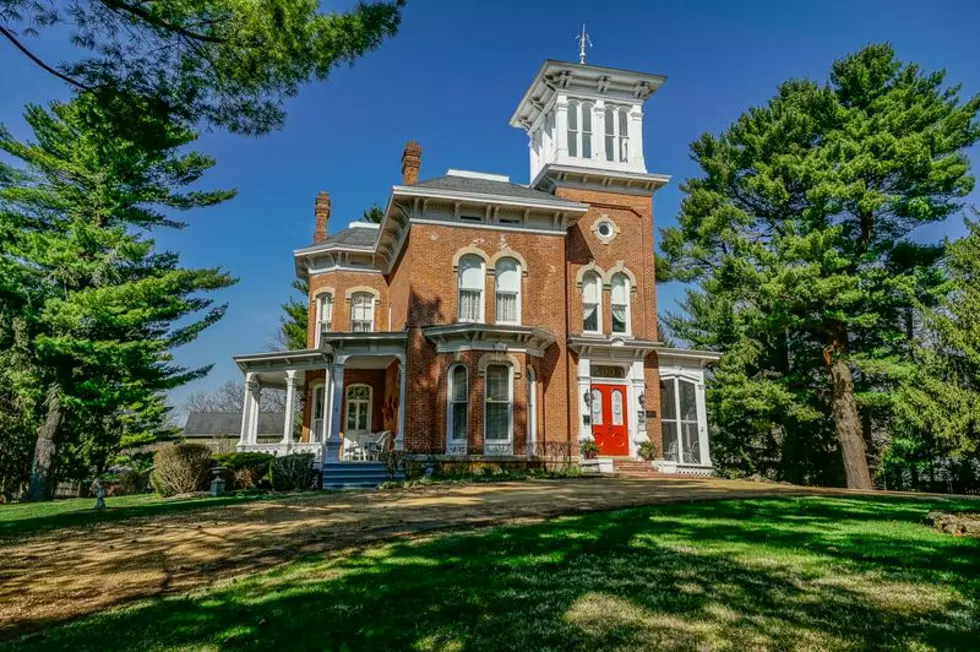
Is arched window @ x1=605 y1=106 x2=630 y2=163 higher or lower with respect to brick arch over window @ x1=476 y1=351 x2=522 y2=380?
higher

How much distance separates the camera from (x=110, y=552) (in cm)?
752

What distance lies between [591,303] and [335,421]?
893 cm

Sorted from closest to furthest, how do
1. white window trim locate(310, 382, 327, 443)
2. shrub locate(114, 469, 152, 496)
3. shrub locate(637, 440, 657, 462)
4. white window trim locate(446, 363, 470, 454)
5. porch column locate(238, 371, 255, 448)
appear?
white window trim locate(446, 363, 470, 454), shrub locate(637, 440, 657, 462), porch column locate(238, 371, 255, 448), white window trim locate(310, 382, 327, 443), shrub locate(114, 469, 152, 496)

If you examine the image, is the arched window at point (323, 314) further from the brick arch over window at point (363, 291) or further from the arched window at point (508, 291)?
the arched window at point (508, 291)

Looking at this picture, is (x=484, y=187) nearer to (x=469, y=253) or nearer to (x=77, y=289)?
(x=469, y=253)

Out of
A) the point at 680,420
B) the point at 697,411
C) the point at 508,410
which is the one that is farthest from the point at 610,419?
the point at 697,411

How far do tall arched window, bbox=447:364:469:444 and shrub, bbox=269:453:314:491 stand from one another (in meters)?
4.03

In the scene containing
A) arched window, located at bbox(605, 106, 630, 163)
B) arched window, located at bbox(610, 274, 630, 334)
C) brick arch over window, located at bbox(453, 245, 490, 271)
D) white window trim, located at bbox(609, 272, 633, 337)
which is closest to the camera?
brick arch over window, located at bbox(453, 245, 490, 271)

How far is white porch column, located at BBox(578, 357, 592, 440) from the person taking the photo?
19.0 m

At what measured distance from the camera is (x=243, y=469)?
17.2 m

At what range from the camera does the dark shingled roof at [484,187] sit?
1937 centimetres

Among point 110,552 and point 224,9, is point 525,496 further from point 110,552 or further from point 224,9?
point 224,9

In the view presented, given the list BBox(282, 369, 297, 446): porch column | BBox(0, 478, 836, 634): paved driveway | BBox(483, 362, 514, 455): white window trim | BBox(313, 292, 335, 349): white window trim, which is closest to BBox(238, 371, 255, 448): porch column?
BBox(282, 369, 297, 446): porch column

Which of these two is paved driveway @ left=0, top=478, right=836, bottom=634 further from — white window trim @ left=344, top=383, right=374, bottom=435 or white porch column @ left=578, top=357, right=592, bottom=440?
white window trim @ left=344, top=383, right=374, bottom=435
